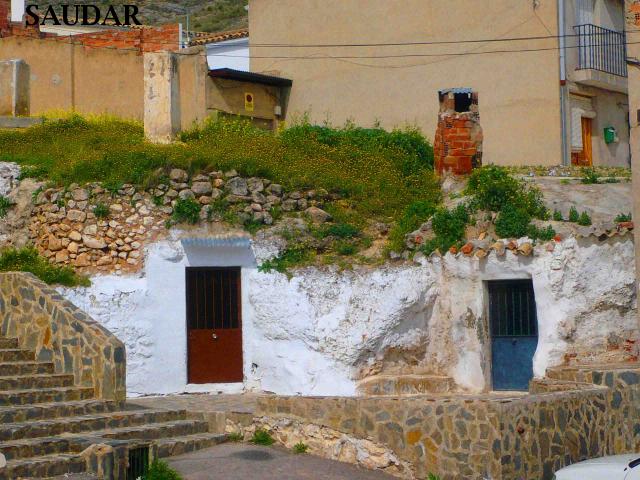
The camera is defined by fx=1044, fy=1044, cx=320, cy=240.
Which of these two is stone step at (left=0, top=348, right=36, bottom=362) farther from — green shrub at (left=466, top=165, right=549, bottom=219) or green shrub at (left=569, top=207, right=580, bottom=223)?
green shrub at (left=569, top=207, right=580, bottom=223)

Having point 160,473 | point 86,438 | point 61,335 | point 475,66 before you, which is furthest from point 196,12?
point 160,473

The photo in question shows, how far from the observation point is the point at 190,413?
1420 centimetres

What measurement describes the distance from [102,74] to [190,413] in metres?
14.4

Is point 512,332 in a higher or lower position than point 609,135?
lower

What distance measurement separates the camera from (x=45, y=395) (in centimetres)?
1325

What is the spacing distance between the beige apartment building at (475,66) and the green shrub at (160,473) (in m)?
13.6

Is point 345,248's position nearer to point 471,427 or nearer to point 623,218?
point 623,218

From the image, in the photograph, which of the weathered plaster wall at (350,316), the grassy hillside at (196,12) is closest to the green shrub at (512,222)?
the weathered plaster wall at (350,316)

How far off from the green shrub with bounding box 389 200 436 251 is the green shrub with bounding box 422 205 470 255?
1.75 feet

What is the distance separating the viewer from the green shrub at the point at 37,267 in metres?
17.5

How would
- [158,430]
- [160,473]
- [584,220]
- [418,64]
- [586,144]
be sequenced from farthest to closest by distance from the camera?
1. [418,64]
2. [586,144]
3. [584,220]
4. [158,430]
5. [160,473]

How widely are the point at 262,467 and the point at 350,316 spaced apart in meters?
5.63

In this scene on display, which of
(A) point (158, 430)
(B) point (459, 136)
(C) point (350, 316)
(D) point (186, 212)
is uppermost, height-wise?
(B) point (459, 136)

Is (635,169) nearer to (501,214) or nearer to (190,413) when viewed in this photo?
(501,214)
